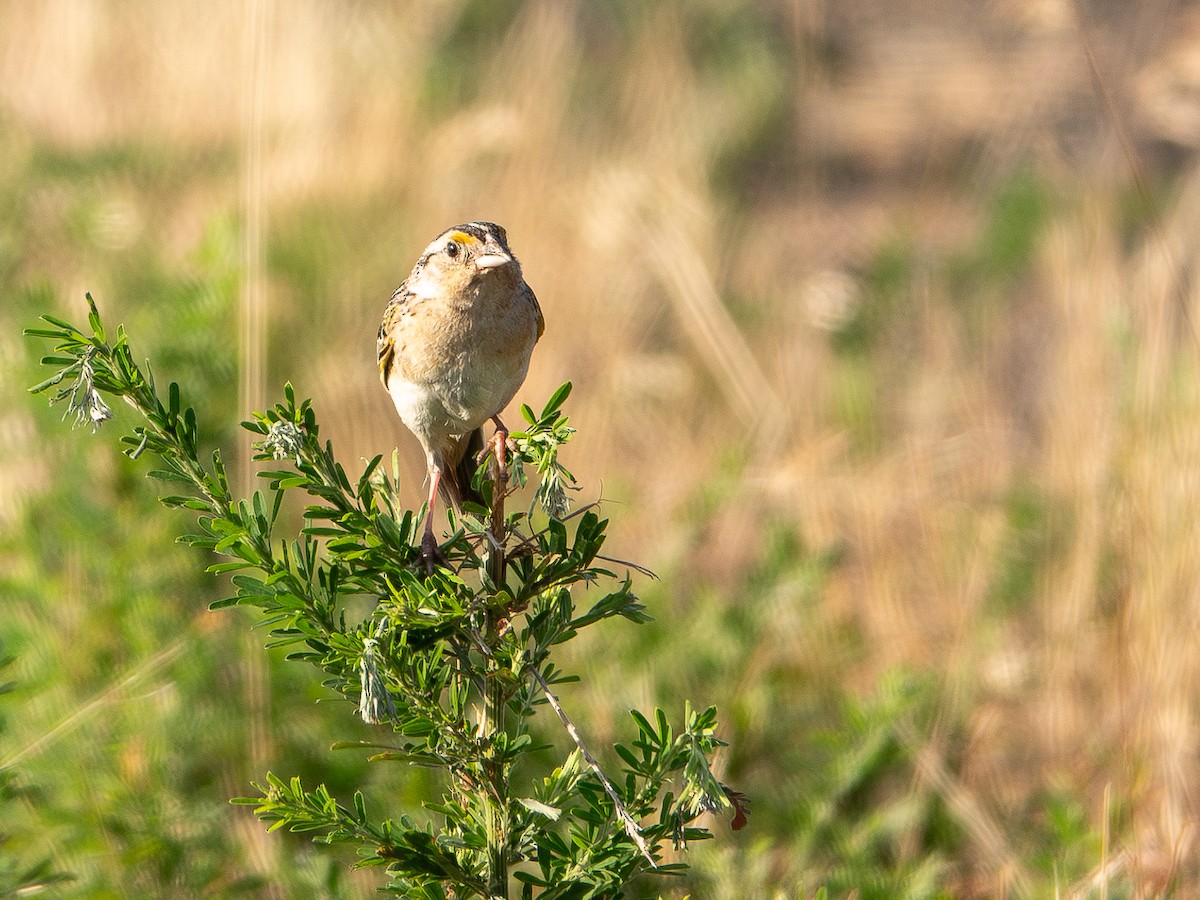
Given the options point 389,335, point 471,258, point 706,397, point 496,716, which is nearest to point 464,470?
point 389,335

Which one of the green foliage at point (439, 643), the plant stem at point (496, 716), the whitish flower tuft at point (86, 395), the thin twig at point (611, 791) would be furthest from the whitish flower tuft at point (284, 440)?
the thin twig at point (611, 791)

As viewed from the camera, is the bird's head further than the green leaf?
Yes

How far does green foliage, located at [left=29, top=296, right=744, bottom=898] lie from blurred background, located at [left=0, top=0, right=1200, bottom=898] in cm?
73

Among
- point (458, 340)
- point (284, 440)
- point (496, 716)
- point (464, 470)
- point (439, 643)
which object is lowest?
point (496, 716)

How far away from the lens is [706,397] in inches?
279

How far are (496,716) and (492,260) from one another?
118 centimetres

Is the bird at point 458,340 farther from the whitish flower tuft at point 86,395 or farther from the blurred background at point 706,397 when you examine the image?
the whitish flower tuft at point 86,395

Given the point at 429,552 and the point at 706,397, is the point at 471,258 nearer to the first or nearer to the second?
the point at 429,552

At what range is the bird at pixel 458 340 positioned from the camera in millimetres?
2783

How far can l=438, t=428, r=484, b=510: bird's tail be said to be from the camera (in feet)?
9.84

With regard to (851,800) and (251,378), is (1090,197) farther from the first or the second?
(251,378)

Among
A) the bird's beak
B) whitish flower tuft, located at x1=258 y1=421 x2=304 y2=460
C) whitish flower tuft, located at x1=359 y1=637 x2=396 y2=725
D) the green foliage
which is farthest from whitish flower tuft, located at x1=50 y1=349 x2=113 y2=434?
the bird's beak

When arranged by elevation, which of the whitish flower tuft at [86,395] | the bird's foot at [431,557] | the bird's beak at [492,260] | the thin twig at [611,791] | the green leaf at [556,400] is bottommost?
the thin twig at [611,791]

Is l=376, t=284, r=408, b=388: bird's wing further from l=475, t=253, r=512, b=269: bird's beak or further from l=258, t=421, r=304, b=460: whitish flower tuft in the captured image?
l=258, t=421, r=304, b=460: whitish flower tuft
